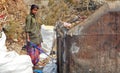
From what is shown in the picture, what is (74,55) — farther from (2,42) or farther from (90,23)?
(2,42)

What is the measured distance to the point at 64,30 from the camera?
253 inches

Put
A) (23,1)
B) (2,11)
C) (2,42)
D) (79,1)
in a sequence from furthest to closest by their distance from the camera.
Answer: (79,1) → (23,1) → (2,11) → (2,42)

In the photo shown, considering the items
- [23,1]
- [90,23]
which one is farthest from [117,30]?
[23,1]

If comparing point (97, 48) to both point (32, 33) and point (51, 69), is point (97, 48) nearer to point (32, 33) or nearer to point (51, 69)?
point (51, 69)

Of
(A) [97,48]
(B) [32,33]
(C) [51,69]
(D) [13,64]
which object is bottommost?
(C) [51,69]

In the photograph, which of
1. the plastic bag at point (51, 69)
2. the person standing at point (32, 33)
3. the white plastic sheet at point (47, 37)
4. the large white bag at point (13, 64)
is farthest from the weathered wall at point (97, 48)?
the white plastic sheet at point (47, 37)

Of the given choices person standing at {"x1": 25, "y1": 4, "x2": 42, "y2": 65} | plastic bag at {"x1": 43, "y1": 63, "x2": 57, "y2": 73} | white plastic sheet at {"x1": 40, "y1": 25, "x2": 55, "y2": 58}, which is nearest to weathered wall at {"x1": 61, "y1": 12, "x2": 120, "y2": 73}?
→ plastic bag at {"x1": 43, "y1": 63, "x2": 57, "y2": 73}

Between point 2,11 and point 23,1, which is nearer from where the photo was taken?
point 2,11

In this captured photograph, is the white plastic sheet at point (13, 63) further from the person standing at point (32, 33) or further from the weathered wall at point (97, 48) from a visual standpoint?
the person standing at point (32, 33)

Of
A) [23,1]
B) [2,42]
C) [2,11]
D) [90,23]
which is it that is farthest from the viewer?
[23,1]

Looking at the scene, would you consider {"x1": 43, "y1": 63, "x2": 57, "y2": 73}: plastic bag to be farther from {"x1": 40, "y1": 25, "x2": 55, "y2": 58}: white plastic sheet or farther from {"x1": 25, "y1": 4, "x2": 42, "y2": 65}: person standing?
{"x1": 40, "y1": 25, "x2": 55, "y2": 58}: white plastic sheet

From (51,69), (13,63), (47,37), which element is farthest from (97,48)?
(47,37)

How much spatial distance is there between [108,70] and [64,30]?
2.89ft

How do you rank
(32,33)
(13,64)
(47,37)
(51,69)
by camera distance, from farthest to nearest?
(47,37) < (32,33) < (51,69) < (13,64)
